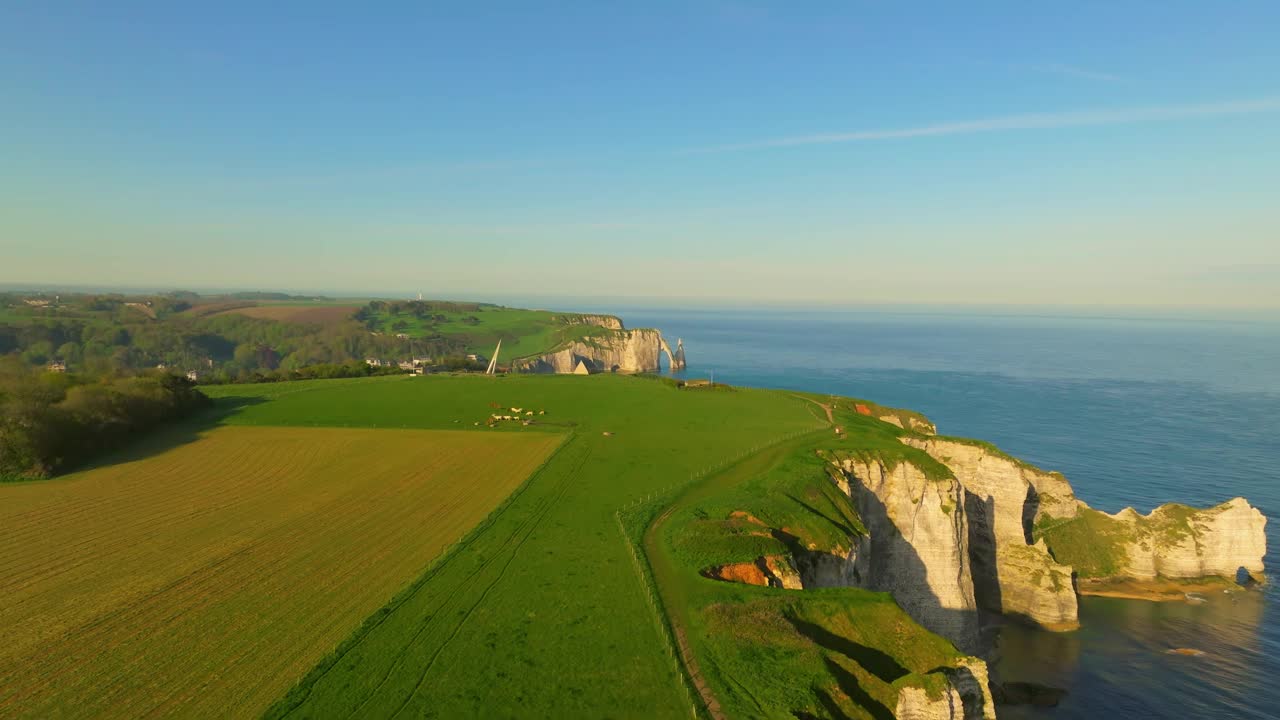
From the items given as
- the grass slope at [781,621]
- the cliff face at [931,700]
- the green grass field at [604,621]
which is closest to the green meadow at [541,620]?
the green grass field at [604,621]

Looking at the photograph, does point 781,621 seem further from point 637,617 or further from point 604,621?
point 604,621

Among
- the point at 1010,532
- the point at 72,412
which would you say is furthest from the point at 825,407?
the point at 72,412

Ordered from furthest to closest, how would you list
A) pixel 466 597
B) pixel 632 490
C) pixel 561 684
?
1. pixel 632 490
2. pixel 466 597
3. pixel 561 684

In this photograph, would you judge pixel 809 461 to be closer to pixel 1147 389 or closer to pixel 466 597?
pixel 466 597

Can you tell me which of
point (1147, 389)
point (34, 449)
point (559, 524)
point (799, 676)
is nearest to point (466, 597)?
point (559, 524)

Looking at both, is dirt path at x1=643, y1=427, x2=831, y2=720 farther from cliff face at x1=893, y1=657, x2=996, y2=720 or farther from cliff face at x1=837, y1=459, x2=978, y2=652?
cliff face at x1=893, y1=657, x2=996, y2=720

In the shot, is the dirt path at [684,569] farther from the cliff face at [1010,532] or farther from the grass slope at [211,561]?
the cliff face at [1010,532]

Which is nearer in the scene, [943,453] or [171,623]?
[171,623]
